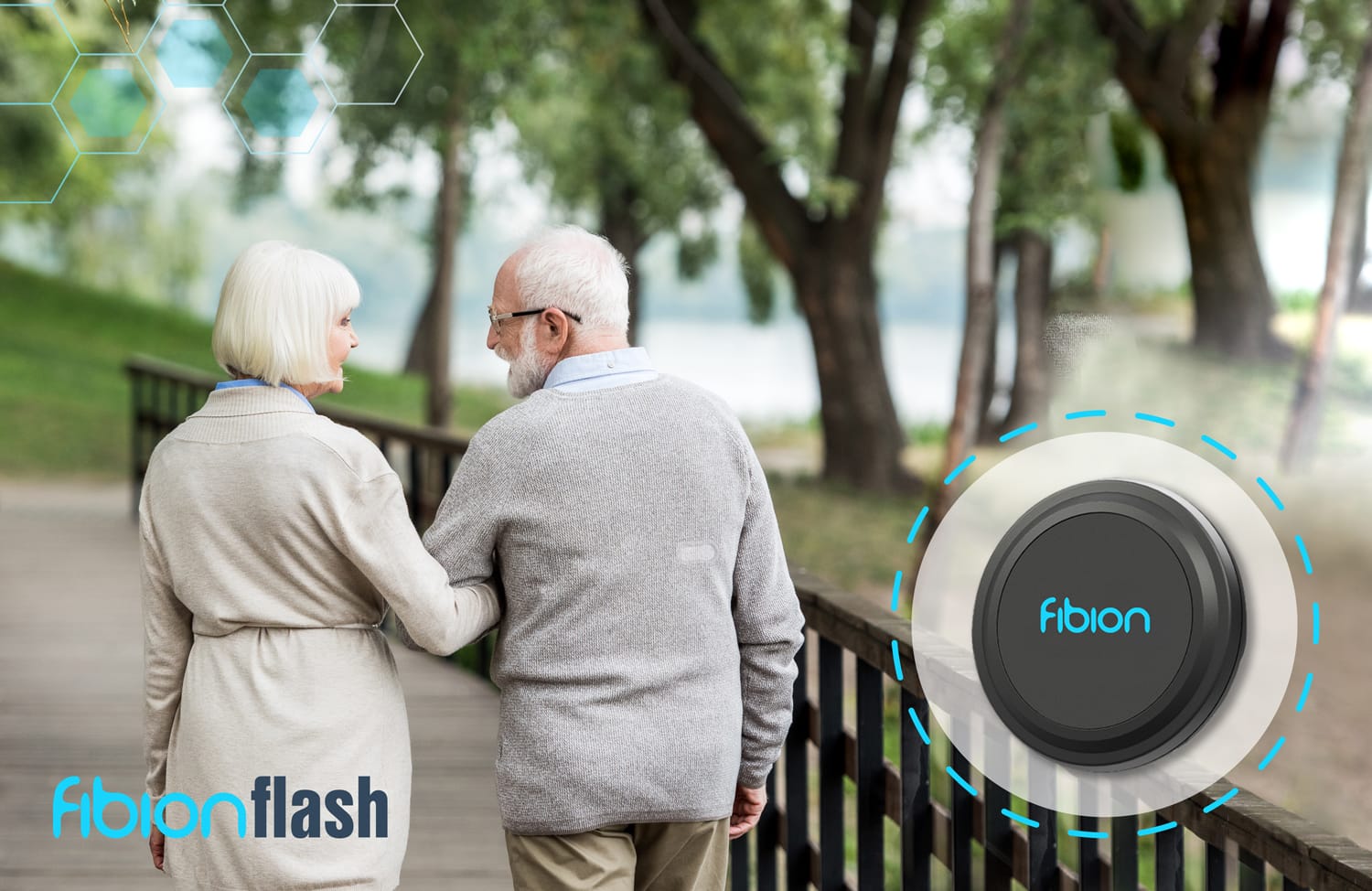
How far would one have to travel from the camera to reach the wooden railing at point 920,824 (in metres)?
1.25

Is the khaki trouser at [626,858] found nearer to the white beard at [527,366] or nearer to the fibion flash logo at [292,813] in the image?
the fibion flash logo at [292,813]

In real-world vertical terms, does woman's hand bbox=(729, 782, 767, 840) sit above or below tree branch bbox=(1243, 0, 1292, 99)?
below

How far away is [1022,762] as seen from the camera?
144 centimetres

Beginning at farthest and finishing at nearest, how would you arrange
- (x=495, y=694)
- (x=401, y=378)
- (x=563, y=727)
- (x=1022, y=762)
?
(x=401, y=378) < (x=495, y=694) < (x=563, y=727) < (x=1022, y=762)

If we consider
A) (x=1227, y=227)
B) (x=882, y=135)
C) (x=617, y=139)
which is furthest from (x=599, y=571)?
(x=617, y=139)

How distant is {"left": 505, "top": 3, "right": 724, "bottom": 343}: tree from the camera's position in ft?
30.7

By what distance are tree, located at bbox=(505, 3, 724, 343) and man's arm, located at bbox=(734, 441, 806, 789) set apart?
7.71m

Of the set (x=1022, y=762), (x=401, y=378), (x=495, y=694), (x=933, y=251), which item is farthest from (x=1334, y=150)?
(x=933, y=251)

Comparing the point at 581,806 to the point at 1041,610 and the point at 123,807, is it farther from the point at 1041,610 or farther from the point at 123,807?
the point at 123,807

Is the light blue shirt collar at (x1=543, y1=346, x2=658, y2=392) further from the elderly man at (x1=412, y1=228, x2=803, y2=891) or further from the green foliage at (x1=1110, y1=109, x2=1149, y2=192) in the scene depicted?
the green foliage at (x1=1110, y1=109, x2=1149, y2=192)

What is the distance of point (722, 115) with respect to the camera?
10.1 meters

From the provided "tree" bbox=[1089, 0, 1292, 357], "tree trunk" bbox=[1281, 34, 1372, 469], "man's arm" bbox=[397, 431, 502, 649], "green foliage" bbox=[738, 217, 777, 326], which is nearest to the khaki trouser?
"man's arm" bbox=[397, 431, 502, 649]

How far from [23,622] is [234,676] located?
4.65 m
